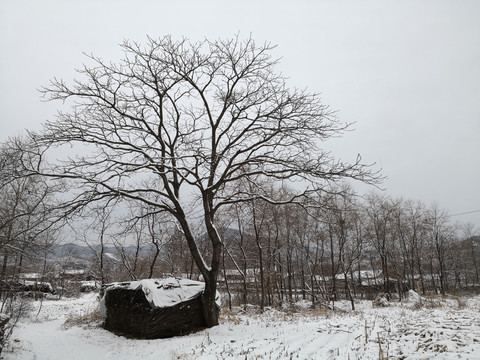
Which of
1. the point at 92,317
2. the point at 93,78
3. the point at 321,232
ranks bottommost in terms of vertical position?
the point at 92,317

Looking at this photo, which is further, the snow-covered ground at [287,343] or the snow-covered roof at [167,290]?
the snow-covered roof at [167,290]

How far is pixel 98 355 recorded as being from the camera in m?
7.89

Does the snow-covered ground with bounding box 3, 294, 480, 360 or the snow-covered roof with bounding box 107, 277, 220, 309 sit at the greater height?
the snow-covered roof with bounding box 107, 277, 220, 309

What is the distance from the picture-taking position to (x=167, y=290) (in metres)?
10.0

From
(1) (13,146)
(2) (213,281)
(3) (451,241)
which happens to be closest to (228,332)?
(2) (213,281)

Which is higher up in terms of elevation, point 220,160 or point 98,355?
point 220,160

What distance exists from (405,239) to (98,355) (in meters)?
41.5

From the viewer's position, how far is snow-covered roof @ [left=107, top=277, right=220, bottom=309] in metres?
9.46

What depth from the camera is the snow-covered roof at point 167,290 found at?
31.0 feet

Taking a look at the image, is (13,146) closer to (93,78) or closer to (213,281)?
(93,78)

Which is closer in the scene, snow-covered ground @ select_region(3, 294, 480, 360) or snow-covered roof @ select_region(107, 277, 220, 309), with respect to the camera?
snow-covered ground @ select_region(3, 294, 480, 360)

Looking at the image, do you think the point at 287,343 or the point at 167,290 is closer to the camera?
the point at 287,343

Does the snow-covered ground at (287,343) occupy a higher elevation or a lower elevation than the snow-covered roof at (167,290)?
lower

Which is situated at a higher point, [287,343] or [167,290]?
[167,290]
